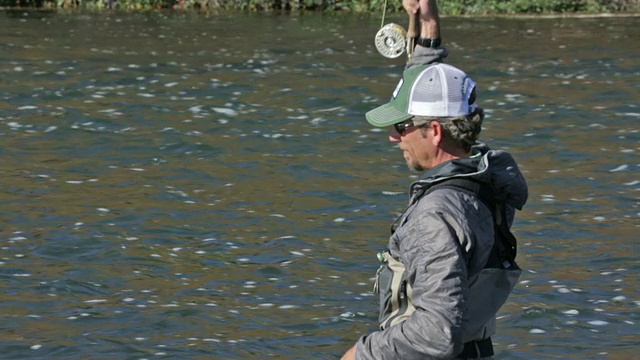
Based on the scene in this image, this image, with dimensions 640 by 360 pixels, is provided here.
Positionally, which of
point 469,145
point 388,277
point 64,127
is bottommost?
point 64,127

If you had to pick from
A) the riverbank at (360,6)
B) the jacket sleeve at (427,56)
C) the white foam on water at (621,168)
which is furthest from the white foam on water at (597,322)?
the riverbank at (360,6)

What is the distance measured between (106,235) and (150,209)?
3.19 feet

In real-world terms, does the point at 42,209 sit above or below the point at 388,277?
below

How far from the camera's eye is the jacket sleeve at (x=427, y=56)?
6.29 metres

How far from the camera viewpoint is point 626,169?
42.8 feet

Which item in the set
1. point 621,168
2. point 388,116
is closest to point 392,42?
point 388,116

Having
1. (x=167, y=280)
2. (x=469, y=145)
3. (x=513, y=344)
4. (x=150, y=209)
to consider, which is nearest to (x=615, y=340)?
(x=513, y=344)

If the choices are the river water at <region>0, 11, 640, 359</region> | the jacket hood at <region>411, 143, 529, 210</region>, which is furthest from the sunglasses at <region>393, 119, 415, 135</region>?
the river water at <region>0, 11, 640, 359</region>

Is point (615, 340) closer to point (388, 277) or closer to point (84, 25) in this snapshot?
point (388, 277)

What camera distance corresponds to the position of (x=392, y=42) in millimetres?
8867

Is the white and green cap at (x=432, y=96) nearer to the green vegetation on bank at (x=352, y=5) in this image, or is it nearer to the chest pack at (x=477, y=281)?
the chest pack at (x=477, y=281)

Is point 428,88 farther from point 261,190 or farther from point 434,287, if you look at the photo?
point 261,190

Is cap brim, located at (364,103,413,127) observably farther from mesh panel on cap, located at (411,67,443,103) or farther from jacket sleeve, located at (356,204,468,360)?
jacket sleeve, located at (356,204,468,360)

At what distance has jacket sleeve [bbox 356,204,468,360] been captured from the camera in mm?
4117
